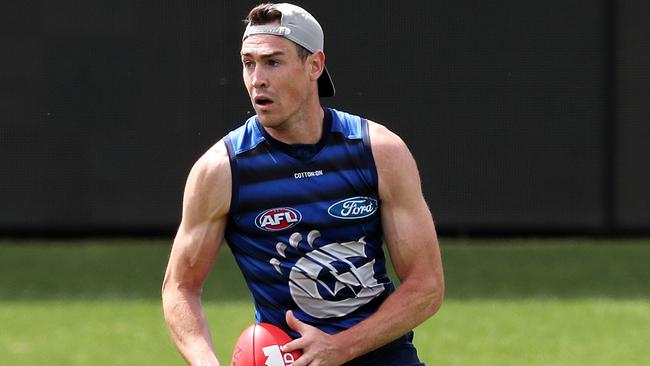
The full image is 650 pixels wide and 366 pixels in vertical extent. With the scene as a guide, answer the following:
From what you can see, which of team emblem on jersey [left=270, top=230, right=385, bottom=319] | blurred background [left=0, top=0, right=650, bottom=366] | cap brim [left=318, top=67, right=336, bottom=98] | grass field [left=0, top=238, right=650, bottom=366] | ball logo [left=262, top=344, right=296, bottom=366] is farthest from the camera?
blurred background [left=0, top=0, right=650, bottom=366]

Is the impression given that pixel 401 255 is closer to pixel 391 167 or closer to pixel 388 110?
pixel 391 167

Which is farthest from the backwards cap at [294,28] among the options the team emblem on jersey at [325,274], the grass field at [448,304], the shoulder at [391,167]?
the grass field at [448,304]

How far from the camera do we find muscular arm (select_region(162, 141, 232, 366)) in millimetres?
5438

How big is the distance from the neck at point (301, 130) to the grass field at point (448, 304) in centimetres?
513

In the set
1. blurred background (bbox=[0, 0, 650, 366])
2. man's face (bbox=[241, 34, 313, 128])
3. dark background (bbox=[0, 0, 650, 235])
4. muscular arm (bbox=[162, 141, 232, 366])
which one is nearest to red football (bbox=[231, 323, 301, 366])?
muscular arm (bbox=[162, 141, 232, 366])

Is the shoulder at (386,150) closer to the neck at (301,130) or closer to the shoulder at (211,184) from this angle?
the neck at (301,130)

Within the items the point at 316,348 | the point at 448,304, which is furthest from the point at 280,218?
the point at 448,304

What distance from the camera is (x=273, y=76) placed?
5367 mm

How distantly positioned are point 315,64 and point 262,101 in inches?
10.6

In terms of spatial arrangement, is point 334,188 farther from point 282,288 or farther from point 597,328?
point 597,328

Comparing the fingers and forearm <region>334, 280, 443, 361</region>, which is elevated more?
the fingers

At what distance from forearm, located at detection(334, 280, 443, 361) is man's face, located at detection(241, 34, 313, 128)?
2.55 ft

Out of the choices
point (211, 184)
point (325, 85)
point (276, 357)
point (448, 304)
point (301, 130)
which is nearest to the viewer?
point (276, 357)

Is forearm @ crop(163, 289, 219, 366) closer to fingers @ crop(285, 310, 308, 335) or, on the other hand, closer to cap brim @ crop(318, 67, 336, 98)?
fingers @ crop(285, 310, 308, 335)
